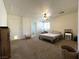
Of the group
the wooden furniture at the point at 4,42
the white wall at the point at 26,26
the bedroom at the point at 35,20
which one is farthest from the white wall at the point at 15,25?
the wooden furniture at the point at 4,42

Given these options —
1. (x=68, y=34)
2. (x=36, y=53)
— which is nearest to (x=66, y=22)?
(x=68, y=34)

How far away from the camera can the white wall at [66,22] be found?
7248 millimetres

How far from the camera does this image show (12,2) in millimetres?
5586

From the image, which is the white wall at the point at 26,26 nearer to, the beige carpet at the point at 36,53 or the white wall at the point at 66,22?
the white wall at the point at 66,22

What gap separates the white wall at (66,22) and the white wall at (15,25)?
3.84m

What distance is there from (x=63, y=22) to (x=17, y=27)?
4.54m

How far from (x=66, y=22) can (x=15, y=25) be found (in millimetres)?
4849

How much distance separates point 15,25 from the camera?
7.70m

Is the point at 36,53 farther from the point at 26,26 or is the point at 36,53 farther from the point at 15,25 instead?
the point at 26,26

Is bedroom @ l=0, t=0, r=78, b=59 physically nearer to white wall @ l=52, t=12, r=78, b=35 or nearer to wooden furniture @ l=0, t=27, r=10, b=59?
white wall @ l=52, t=12, r=78, b=35

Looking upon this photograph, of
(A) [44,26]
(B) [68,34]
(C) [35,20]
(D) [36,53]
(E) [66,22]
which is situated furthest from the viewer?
(A) [44,26]

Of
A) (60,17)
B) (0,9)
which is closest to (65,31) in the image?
(60,17)

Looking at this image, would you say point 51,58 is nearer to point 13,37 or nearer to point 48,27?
point 13,37

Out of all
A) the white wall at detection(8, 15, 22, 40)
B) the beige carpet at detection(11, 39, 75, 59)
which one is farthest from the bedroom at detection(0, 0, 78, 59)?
the beige carpet at detection(11, 39, 75, 59)
